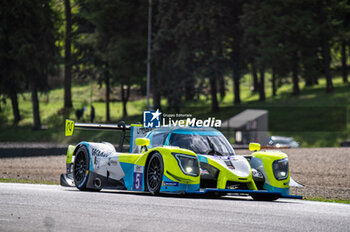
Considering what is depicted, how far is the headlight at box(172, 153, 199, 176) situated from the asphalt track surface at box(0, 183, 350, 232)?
1.06 meters

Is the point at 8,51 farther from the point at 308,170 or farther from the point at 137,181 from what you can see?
the point at 137,181

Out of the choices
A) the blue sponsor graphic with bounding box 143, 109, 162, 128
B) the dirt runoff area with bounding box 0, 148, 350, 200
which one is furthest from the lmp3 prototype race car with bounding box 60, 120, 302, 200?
the dirt runoff area with bounding box 0, 148, 350, 200

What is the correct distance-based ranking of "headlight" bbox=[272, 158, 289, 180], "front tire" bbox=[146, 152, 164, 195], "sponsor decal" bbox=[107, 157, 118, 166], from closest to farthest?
"front tire" bbox=[146, 152, 164, 195], "headlight" bbox=[272, 158, 289, 180], "sponsor decal" bbox=[107, 157, 118, 166]

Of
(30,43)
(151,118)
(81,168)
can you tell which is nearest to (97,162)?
(81,168)

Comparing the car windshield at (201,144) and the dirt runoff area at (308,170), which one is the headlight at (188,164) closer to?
the car windshield at (201,144)

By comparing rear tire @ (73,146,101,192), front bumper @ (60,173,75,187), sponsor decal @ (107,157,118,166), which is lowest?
front bumper @ (60,173,75,187)

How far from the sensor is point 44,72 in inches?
2240

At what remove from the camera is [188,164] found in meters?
12.6

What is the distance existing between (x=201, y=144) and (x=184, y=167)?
4.49ft

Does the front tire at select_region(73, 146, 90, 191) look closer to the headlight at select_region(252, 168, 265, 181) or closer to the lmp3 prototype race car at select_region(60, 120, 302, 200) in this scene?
the lmp3 prototype race car at select_region(60, 120, 302, 200)

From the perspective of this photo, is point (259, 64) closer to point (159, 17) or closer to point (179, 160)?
point (159, 17)

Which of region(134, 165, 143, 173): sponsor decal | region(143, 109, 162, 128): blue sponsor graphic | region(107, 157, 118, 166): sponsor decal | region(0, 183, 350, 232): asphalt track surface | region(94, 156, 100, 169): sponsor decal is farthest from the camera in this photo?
region(143, 109, 162, 128): blue sponsor graphic

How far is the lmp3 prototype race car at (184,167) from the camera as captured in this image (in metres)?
12.5

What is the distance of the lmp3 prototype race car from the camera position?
1252 centimetres
